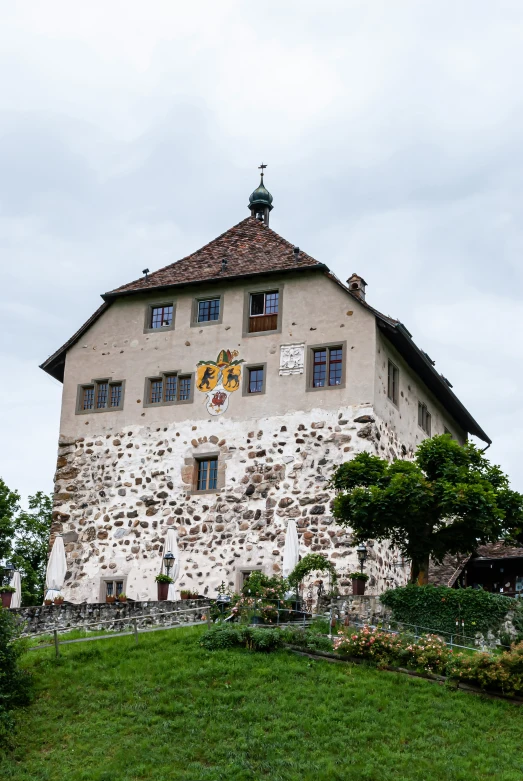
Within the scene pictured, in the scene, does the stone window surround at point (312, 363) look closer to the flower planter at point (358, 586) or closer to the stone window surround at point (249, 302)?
the stone window surround at point (249, 302)

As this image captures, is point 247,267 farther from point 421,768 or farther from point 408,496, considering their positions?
point 421,768

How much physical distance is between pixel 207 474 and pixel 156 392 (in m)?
3.54

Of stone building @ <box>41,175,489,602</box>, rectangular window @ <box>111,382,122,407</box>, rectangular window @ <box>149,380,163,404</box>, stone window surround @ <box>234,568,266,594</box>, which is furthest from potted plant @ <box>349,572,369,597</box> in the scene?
rectangular window @ <box>111,382,122,407</box>

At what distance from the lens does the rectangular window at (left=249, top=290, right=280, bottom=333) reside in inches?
1519

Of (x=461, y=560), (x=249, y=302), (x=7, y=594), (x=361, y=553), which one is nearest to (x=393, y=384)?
(x=249, y=302)

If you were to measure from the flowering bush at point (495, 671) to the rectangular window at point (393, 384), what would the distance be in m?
12.7

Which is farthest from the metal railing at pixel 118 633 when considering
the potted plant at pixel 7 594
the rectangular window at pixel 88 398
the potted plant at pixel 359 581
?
the rectangular window at pixel 88 398

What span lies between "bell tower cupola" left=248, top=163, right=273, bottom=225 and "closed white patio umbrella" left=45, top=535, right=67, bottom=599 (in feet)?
47.9

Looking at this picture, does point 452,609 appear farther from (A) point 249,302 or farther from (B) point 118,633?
(A) point 249,302

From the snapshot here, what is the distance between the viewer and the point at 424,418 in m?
41.6

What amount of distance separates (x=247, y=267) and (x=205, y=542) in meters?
9.09

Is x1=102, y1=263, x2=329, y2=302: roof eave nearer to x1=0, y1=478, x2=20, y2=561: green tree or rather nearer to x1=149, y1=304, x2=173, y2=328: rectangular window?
x1=149, y1=304, x2=173, y2=328: rectangular window

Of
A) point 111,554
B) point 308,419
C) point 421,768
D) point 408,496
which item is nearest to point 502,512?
point 408,496

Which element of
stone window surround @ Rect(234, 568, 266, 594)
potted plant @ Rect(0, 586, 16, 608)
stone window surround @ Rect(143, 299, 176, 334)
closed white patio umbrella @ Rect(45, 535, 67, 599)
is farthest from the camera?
stone window surround @ Rect(143, 299, 176, 334)
